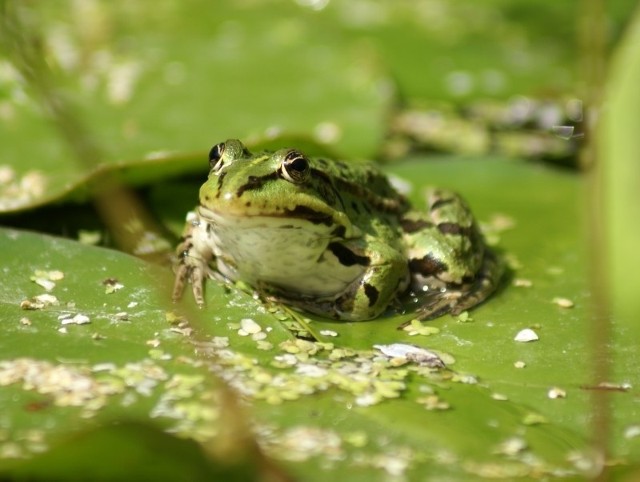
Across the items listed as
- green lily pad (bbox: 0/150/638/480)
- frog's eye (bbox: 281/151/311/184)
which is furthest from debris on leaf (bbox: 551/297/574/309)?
frog's eye (bbox: 281/151/311/184)

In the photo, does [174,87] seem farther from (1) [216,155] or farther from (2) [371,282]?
(2) [371,282]

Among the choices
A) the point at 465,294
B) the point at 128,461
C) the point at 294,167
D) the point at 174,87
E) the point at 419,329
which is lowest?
the point at 128,461

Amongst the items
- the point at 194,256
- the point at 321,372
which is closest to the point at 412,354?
the point at 321,372

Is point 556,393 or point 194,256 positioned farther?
point 194,256

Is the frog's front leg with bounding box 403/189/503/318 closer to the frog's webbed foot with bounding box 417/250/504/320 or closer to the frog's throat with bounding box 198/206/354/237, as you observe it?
the frog's webbed foot with bounding box 417/250/504/320

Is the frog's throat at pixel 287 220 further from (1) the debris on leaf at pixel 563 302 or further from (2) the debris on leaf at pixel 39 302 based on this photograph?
(1) the debris on leaf at pixel 563 302

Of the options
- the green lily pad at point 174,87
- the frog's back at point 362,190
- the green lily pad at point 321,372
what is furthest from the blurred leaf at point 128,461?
the green lily pad at point 174,87

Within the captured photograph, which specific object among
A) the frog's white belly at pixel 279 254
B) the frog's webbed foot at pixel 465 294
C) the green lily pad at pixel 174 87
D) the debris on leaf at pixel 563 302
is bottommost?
the debris on leaf at pixel 563 302

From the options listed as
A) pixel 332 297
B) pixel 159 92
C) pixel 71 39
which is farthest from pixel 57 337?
pixel 71 39
